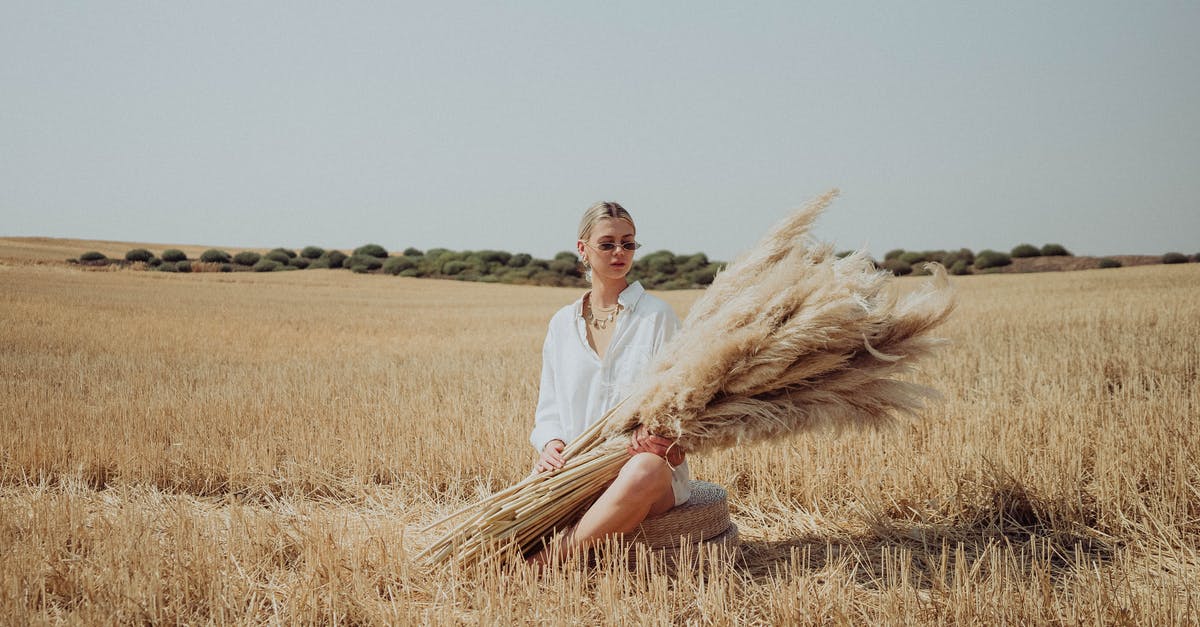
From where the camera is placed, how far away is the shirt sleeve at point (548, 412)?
3584mm

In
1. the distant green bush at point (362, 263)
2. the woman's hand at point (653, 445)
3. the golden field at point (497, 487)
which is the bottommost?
the golden field at point (497, 487)

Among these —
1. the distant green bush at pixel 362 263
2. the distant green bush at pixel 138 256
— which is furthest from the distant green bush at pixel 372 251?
the distant green bush at pixel 138 256

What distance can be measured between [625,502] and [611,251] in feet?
3.68

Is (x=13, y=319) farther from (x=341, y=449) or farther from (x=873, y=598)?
(x=873, y=598)

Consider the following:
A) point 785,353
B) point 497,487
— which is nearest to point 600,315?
point 785,353

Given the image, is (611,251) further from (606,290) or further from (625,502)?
(625,502)

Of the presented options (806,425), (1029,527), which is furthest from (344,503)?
(1029,527)

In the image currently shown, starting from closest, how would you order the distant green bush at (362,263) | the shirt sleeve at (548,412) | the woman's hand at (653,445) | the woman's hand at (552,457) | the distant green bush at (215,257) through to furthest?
the woman's hand at (653,445) → the woman's hand at (552,457) → the shirt sleeve at (548,412) → the distant green bush at (215,257) → the distant green bush at (362,263)

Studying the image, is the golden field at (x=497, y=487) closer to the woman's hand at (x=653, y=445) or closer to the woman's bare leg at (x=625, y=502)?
the woman's bare leg at (x=625, y=502)

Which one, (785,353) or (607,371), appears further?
(607,371)

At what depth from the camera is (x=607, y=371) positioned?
3.46 m

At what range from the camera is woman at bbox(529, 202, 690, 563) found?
124 inches

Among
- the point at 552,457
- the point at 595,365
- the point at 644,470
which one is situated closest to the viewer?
the point at 644,470

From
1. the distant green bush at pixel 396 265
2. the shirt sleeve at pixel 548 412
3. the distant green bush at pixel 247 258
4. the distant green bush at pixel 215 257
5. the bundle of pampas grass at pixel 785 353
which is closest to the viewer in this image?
the bundle of pampas grass at pixel 785 353
